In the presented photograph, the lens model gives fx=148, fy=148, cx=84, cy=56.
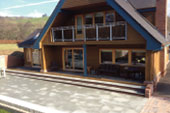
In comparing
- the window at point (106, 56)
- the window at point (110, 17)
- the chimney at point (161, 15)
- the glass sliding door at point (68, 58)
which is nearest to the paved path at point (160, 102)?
the window at point (106, 56)

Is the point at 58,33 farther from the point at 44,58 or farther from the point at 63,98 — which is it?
the point at 63,98

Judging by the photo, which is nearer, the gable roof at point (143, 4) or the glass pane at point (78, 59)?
the gable roof at point (143, 4)

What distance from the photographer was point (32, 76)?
1273 cm

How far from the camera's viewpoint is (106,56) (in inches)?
465

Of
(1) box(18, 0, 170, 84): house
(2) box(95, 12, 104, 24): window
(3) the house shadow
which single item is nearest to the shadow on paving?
(1) box(18, 0, 170, 84): house

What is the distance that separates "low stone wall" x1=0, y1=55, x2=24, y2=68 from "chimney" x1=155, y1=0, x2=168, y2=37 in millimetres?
15120

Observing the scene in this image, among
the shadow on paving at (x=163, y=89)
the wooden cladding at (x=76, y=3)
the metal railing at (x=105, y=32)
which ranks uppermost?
the wooden cladding at (x=76, y=3)

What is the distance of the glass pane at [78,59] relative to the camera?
13188 millimetres

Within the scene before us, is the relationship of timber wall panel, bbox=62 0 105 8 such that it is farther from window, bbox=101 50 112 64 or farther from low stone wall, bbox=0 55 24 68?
low stone wall, bbox=0 55 24 68

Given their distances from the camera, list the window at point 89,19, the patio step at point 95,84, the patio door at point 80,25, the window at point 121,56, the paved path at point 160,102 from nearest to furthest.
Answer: the paved path at point 160,102
the patio step at point 95,84
the window at point 121,56
the window at point 89,19
the patio door at point 80,25

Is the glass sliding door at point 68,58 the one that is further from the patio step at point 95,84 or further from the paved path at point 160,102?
the paved path at point 160,102

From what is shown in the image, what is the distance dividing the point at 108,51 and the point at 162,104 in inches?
227

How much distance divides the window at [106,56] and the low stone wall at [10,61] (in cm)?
1085

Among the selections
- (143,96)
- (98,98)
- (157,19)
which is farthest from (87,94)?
(157,19)
